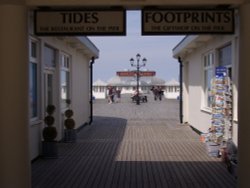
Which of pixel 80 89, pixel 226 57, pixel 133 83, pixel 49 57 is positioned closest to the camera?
pixel 226 57

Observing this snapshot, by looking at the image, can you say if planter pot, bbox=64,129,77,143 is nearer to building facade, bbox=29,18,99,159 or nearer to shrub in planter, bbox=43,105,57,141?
building facade, bbox=29,18,99,159

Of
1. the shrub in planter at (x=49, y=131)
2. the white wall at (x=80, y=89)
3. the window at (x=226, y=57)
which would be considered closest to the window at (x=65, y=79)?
the white wall at (x=80, y=89)

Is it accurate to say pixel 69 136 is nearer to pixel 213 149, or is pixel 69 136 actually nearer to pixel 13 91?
pixel 213 149

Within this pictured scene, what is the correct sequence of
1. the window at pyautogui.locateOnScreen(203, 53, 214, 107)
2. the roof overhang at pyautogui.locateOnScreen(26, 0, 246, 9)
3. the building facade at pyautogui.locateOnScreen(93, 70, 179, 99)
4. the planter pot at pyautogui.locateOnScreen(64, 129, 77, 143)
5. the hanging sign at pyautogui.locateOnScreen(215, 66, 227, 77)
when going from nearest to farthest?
the roof overhang at pyautogui.locateOnScreen(26, 0, 246, 9)
the hanging sign at pyautogui.locateOnScreen(215, 66, 227, 77)
the planter pot at pyautogui.locateOnScreen(64, 129, 77, 143)
the window at pyautogui.locateOnScreen(203, 53, 214, 107)
the building facade at pyautogui.locateOnScreen(93, 70, 179, 99)

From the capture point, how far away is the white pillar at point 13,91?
5.18 m

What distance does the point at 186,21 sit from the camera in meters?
5.77

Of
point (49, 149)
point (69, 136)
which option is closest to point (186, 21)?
point (49, 149)

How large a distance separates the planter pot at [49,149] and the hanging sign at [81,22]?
14.5ft

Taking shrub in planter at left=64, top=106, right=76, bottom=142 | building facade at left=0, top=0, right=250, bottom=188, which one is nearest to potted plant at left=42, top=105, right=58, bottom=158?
shrub in planter at left=64, top=106, right=76, bottom=142

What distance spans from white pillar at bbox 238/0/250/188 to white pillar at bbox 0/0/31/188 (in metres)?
2.50

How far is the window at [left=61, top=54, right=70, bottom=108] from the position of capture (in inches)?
538

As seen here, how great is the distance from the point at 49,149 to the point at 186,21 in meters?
5.26

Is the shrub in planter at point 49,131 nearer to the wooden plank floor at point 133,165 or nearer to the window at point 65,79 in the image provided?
the wooden plank floor at point 133,165

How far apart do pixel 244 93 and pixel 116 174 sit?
3.63 meters
